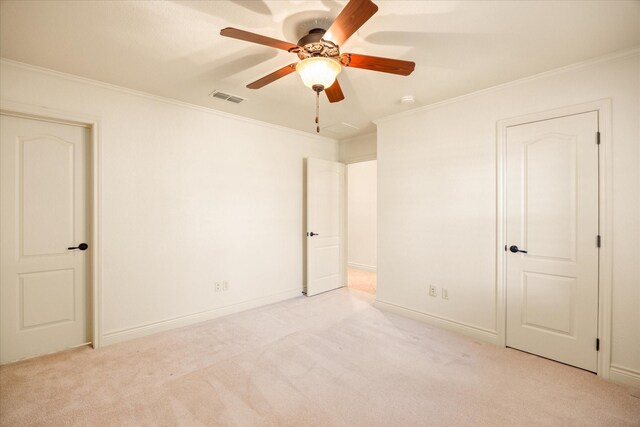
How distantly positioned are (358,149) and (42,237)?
4079 millimetres

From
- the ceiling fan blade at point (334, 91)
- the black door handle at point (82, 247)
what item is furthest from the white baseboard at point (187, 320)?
the ceiling fan blade at point (334, 91)

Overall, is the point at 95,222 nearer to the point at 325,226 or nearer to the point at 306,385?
the point at 306,385

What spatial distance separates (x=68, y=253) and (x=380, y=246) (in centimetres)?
347

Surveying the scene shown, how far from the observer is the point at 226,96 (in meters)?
3.16

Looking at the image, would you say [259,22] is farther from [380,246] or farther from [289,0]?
[380,246]

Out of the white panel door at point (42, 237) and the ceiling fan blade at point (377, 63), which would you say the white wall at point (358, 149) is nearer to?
the ceiling fan blade at point (377, 63)

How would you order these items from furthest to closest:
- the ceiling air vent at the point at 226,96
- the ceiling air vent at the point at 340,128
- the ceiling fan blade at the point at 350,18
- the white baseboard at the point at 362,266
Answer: the white baseboard at the point at 362,266, the ceiling air vent at the point at 340,128, the ceiling air vent at the point at 226,96, the ceiling fan blade at the point at 350,18

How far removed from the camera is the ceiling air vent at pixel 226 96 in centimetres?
306

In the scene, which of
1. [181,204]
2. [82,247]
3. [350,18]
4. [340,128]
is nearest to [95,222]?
[82,247]

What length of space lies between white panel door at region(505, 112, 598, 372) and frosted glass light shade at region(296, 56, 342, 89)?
203cm

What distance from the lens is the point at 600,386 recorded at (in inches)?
86.8

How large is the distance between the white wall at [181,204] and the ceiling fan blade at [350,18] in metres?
2.36

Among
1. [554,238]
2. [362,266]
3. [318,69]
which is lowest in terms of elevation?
[362,266]

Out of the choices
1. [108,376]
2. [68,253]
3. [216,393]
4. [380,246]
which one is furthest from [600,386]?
[68,253]
